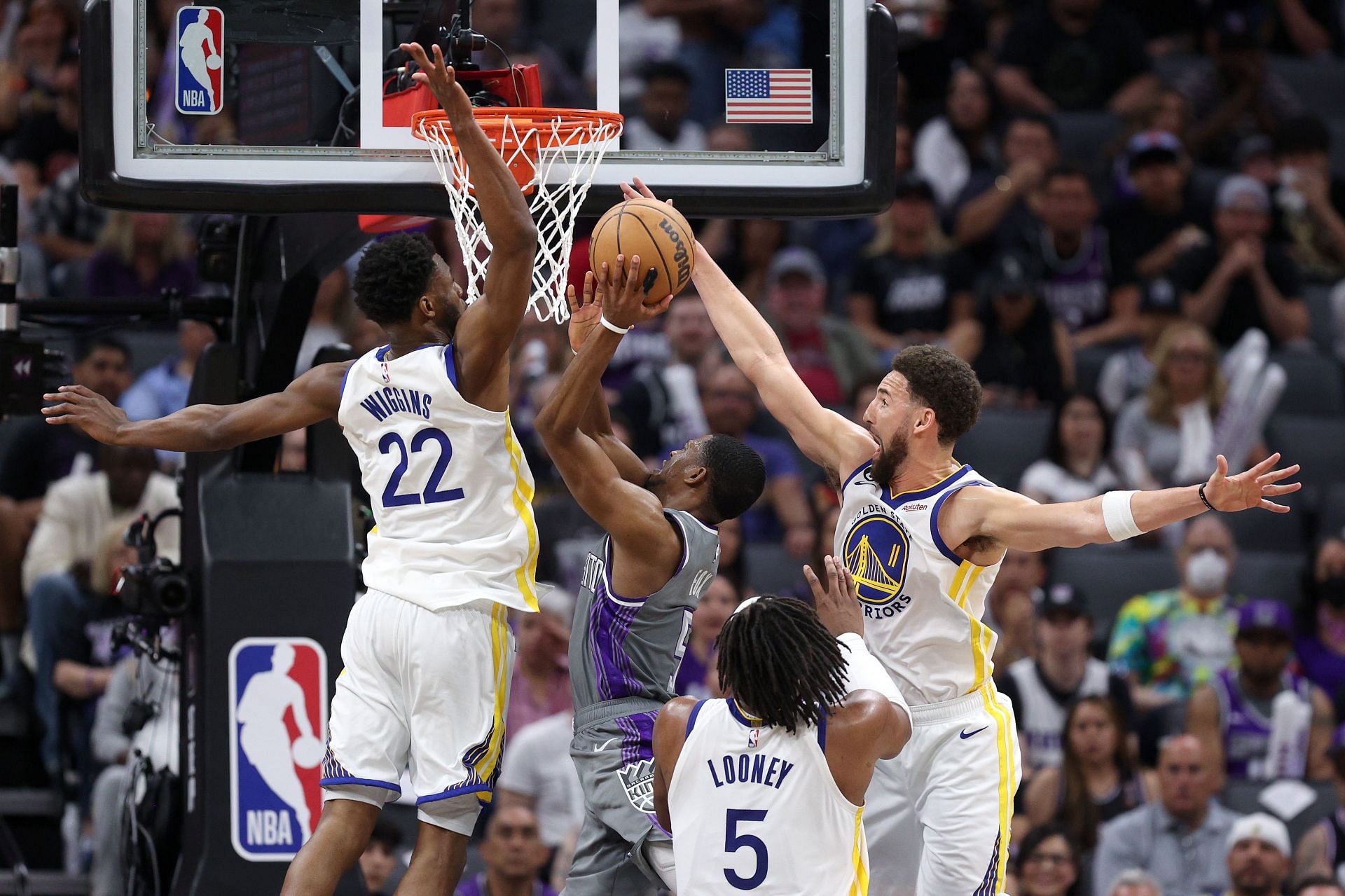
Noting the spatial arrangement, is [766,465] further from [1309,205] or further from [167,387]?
[1309,205]

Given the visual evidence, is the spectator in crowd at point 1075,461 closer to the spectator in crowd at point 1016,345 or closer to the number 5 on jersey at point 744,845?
the spectator in crowd at point 1016,345

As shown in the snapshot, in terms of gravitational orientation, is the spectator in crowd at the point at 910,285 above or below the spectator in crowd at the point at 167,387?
above

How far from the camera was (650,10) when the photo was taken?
291 inches

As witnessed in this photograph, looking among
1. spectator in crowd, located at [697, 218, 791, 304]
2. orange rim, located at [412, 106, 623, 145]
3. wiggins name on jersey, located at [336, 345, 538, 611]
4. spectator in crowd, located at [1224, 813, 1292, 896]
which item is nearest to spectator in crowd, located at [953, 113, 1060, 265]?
spectator in crowd, located at [697, 218, 791, 304]

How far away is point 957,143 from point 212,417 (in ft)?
25.8

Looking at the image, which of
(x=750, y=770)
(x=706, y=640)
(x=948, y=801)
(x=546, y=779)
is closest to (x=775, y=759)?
(x=750, y=770)

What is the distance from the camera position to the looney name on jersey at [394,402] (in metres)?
5.47

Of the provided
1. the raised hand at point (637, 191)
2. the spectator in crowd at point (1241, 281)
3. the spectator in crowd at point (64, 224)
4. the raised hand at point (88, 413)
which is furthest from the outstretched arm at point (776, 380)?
the spectator in crowd at point (1241, 281)

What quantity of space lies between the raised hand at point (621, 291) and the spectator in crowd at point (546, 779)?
370 cm

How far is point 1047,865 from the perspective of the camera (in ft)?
27.1

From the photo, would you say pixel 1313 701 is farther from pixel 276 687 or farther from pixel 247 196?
pixel 247 196

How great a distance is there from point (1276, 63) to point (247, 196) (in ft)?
34.2

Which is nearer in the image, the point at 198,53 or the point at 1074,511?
the point at 1074,511

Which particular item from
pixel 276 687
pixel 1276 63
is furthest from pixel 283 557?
pixel 1276 63
